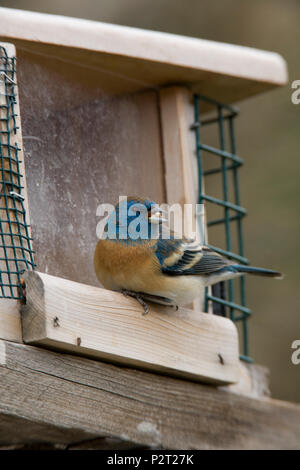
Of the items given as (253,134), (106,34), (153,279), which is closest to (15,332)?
(153,279)

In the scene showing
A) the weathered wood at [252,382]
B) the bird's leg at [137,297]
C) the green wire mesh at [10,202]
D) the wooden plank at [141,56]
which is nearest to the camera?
the green wire mesh at [10,202]

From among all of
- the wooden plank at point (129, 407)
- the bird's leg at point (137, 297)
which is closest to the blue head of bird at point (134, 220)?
the bird's leg at point (137, 297)

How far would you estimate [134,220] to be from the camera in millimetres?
3910

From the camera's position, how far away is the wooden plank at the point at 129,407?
10.8 feet

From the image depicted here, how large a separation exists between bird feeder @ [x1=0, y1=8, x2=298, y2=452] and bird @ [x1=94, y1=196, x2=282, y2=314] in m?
0.09

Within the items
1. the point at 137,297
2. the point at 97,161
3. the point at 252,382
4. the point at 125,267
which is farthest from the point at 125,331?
the point at 252,382

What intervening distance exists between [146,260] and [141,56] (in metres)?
0.99

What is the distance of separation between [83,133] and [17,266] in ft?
2.77

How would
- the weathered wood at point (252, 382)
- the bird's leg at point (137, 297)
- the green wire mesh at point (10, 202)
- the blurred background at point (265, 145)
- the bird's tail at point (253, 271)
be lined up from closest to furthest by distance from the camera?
1. the green wire mesh at point (10, 202)
2. the bird's leg at point (137, 297)
3. the bird's tail at point (253, 271)
4. the weathered wood at point (252, 382)
5. the blurred background at point (265, 145)

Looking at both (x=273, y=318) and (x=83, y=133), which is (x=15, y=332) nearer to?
(x=83, y=133)

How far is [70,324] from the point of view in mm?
3332

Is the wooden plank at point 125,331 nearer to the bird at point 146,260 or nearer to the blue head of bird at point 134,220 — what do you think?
the bird at point 146,260

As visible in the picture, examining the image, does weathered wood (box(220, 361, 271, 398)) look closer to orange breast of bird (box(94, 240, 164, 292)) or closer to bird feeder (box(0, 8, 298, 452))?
bird feeder (box(0, 8, 298, 452))

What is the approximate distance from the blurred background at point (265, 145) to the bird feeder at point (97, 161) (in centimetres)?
210
